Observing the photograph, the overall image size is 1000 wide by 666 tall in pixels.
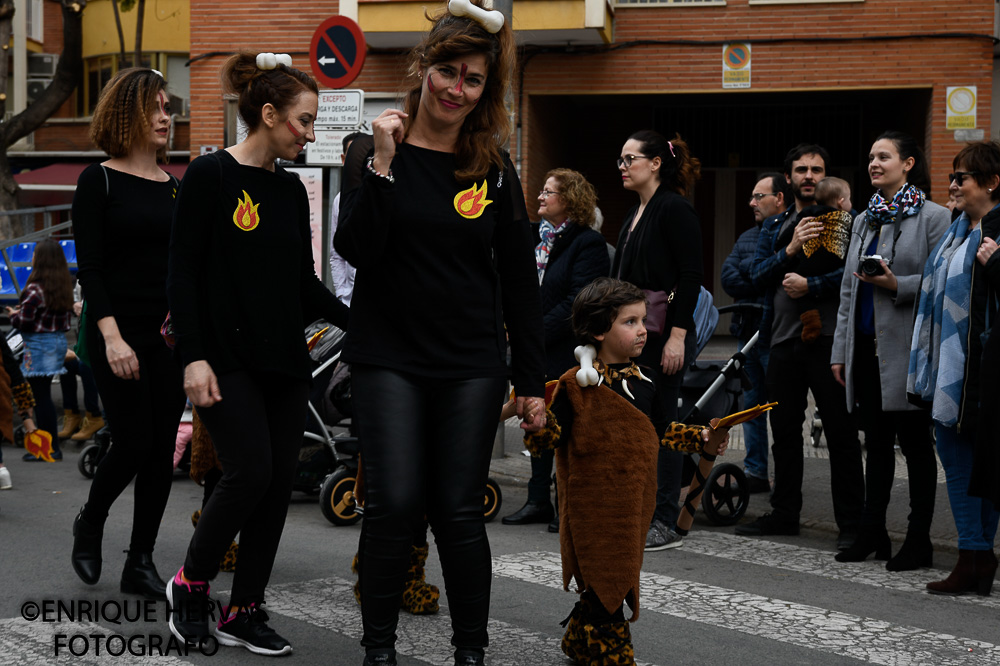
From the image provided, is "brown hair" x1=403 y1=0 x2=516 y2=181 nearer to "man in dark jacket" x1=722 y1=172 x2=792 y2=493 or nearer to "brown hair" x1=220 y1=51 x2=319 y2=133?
"brown hair" x1=220 y1=51 x2=319 y2=133

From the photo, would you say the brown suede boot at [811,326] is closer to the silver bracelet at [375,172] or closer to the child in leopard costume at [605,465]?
the child in leopard costume at [605,465]

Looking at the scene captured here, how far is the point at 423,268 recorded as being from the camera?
142 inches

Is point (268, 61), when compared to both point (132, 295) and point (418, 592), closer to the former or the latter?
point (132, 295)

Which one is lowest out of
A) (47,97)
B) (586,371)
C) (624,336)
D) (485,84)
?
(586,371)

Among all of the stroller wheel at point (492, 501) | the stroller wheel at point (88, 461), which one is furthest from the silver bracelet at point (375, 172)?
the stroller wheel at point (88, 461)

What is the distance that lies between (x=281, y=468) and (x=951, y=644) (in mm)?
2643

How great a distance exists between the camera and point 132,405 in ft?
15.4

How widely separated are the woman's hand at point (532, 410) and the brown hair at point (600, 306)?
53cm

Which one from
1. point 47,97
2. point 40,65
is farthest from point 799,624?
point 40,65

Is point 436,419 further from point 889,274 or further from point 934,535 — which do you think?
point 934,535

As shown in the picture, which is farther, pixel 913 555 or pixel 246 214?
pixel 913 555

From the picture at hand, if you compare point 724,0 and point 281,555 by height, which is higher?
point 724,0

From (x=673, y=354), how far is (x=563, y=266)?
1029mm

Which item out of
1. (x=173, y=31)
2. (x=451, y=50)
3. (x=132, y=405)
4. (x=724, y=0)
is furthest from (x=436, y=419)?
(x=173, y=31)
